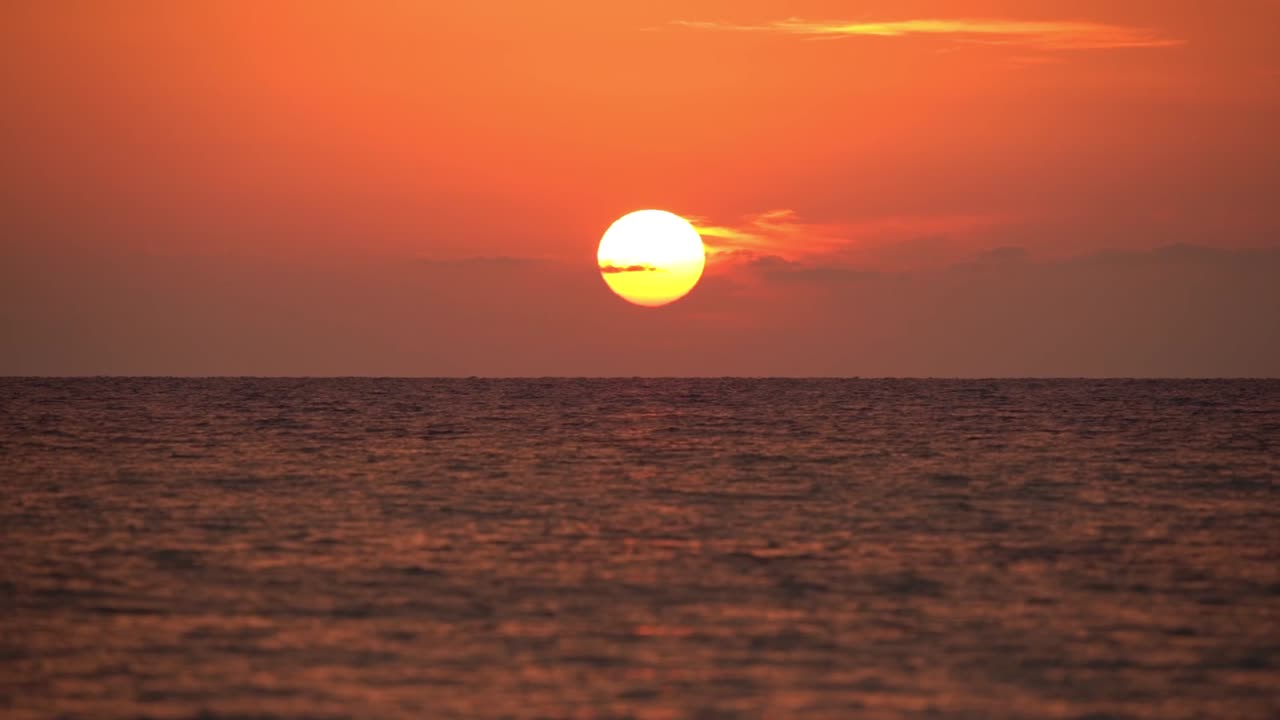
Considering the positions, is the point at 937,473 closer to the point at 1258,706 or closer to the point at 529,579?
the point at 529,579

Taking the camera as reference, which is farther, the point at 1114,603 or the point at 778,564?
the point at 778,564

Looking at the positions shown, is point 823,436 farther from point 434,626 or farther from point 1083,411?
point 434,626

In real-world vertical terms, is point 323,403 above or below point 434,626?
above

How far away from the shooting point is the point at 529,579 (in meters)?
30.0

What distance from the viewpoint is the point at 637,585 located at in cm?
2939

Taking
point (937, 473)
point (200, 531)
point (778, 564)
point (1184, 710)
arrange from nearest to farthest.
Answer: point (1184, 710)
point (778, 564)
point (200, 531)
point (937, 473)

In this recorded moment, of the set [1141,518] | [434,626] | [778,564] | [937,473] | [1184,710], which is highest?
[937,473]

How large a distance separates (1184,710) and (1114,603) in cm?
758

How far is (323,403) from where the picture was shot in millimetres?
128375

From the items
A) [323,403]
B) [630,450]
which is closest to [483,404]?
[323,403]

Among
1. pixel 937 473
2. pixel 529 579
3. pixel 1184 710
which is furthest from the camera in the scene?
pixel 937 473

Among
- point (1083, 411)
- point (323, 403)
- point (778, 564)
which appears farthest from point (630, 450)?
point (323, 403)

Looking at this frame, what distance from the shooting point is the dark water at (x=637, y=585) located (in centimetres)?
2111

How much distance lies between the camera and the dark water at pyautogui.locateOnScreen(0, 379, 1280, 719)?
831 inches
